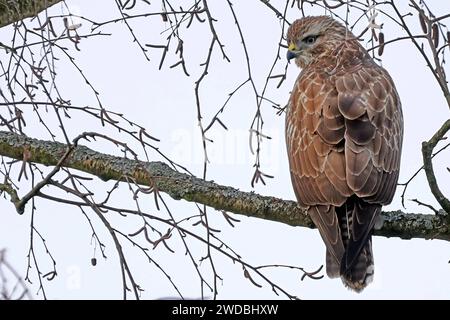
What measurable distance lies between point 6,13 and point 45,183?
7.14 ft

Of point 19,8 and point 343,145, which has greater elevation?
point 19,8

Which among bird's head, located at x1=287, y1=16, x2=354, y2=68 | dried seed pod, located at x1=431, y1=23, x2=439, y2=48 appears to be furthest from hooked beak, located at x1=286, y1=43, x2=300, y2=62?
dried seed pod, located at x1=431, y1=23, x2=439, y2=48

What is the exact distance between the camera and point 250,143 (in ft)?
13.7

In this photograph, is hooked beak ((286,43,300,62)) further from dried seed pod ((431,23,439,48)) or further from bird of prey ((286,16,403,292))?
dried seed pod ((431,23,439,48))

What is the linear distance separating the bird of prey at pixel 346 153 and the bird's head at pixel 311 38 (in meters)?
0.63

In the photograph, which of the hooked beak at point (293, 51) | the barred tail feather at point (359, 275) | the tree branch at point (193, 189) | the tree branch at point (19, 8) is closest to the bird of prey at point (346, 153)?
the barred tail feather at point (359, 275)

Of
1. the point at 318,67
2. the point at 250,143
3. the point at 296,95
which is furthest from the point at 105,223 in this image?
the point at 318,67

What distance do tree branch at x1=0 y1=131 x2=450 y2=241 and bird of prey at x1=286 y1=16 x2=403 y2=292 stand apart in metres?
0.13

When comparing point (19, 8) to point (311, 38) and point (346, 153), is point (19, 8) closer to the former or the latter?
point (346, 153)

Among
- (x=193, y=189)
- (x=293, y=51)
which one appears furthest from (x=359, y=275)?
(x=293, y=51)

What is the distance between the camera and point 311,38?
257 inches

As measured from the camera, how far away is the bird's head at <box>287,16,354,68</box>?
6.41m

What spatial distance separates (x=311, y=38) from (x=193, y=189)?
2.21 metres
